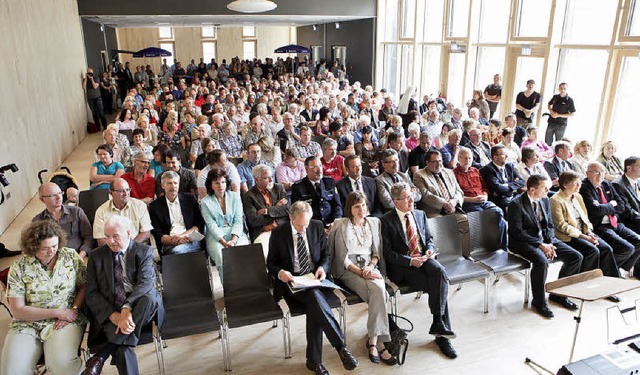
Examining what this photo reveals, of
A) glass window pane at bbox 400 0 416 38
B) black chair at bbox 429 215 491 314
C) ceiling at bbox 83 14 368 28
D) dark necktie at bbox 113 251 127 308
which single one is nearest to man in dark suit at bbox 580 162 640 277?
black chair at bbox 429 215 491 314

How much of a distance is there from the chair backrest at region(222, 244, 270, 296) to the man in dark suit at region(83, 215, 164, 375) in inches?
24.4

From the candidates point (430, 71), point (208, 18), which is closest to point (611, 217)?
point (430, 71)

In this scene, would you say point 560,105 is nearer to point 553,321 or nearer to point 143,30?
point 553,321

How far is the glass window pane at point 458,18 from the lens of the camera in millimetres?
11773

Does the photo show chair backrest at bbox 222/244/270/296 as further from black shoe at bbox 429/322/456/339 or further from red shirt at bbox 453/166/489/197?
red shirt at bbox 453/166/489/197

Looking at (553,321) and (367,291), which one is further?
(553,321)

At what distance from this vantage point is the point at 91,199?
478cm

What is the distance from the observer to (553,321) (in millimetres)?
4203

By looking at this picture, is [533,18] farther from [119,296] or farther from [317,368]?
[119,296]

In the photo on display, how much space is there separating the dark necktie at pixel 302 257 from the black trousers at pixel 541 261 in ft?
6.82

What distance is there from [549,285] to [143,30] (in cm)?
→ 2627

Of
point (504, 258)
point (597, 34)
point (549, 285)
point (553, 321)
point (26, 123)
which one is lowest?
point (553, 321)

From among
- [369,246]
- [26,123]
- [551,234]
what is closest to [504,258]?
[551,234]

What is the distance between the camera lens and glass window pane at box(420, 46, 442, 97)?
13406 millimetres
